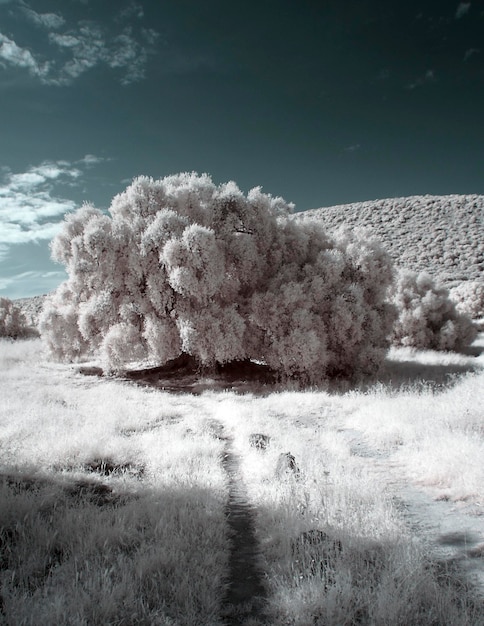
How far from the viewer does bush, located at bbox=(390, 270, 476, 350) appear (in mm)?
27234

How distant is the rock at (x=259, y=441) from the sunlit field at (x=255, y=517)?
0.14 feet

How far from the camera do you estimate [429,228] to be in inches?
2172

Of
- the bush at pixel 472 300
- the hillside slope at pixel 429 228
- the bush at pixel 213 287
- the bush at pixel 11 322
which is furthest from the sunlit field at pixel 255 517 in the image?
the hillside slope at pixel 429 228

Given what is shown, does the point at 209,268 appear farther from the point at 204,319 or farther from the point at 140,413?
the point at 140,413

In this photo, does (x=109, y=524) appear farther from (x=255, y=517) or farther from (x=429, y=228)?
(x=429, y=228)

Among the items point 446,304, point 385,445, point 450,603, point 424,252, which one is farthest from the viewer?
point 424,252

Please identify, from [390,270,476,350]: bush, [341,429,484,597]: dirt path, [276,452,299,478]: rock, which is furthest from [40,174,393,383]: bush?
[341,429,484,597]: dirt path

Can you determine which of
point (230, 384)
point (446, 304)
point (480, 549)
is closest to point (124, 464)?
point (480, 549)

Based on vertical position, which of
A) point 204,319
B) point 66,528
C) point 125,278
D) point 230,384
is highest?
point 125,278

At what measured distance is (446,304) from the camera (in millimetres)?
27797

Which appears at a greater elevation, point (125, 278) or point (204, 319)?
point (125, 278)

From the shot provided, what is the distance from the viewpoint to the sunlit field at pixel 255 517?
3561mm

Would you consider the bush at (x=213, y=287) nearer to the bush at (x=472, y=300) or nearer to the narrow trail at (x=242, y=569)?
the narrow trail at (x=242, y=569)

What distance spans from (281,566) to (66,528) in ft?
7.96
